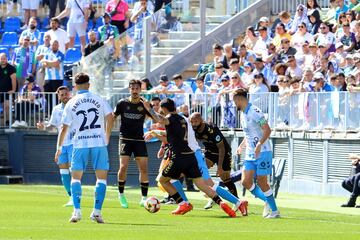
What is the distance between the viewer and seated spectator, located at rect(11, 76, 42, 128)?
114 feet

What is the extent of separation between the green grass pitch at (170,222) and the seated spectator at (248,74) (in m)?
4.93

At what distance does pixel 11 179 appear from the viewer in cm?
3503

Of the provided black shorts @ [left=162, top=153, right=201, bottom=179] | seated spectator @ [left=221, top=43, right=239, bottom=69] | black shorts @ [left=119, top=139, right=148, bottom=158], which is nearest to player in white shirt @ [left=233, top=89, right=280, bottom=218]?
black shorts @ [left=162, top=153, right=201, bottom=179]

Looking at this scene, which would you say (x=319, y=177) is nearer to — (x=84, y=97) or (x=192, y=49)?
(x=192, y=49)

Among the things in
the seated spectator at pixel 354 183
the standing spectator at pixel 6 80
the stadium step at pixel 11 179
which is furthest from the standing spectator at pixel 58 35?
the seated spectator at pixel 354 183

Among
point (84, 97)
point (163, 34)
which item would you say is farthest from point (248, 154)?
point (163, 34)

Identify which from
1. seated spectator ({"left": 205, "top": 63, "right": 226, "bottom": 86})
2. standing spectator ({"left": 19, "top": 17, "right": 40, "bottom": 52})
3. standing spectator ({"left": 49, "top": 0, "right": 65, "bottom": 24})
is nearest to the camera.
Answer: seated spectator ({"left": 205, "top": 63, "right": 226, "bottom": 86})

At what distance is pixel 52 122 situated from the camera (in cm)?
2650

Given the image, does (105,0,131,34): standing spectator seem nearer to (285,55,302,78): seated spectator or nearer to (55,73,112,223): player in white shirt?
(285,55,302,78): seated spectator

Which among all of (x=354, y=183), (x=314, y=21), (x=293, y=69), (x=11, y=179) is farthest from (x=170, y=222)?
(x=11, y=179)

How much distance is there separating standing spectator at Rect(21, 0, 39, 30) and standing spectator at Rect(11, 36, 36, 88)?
3.35 meters

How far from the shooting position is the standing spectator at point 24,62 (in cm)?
3659

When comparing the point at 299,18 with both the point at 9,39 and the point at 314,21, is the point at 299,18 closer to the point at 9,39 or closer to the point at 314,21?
the point at 314,21

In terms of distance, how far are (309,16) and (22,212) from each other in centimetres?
1307
